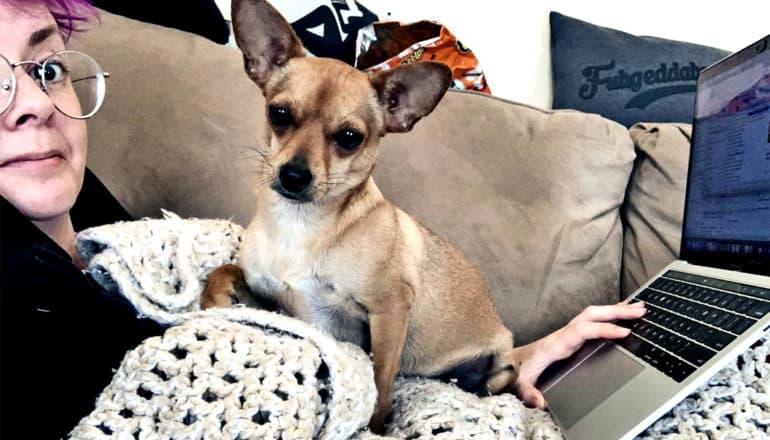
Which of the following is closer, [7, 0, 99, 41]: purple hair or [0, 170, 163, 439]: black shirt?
[0, 170, 163, 439]: black shirt

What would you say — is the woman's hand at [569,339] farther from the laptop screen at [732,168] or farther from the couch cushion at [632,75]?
the couch cushion at [632,75]

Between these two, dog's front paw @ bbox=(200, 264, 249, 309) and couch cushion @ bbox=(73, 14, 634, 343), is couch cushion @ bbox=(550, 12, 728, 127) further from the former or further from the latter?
dog's front paw @ bbox=(200, 264, 249, 309)

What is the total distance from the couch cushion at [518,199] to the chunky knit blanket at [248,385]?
0.48m

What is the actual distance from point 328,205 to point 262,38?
0.98ft

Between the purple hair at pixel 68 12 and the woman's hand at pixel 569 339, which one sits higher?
the purple hair at pixel 68 12

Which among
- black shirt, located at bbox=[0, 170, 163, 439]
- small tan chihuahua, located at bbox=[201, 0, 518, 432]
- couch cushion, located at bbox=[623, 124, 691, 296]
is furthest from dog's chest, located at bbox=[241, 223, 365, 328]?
couch cushion, located at bbox=[623, 124, 691, 296]

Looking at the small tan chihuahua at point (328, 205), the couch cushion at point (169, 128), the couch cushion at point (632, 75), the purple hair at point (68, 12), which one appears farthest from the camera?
the couch cushion at point (632, 75)

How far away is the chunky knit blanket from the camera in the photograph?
533 millimetres

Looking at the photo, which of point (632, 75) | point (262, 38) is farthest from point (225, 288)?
point (632, 75)

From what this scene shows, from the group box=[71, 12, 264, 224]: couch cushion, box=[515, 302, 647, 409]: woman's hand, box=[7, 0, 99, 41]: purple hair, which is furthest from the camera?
box=[71, 12, 264, 224]: couch cushion

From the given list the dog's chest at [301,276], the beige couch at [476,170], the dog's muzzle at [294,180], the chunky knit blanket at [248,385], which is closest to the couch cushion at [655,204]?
the beige couch at [476,170]

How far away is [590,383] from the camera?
917 mm

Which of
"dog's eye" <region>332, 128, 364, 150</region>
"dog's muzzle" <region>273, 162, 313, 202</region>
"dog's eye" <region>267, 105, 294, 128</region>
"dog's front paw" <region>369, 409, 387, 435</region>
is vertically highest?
"dog's eye" <region>267, 105, 294, 128</region>

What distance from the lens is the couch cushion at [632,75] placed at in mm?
1765
